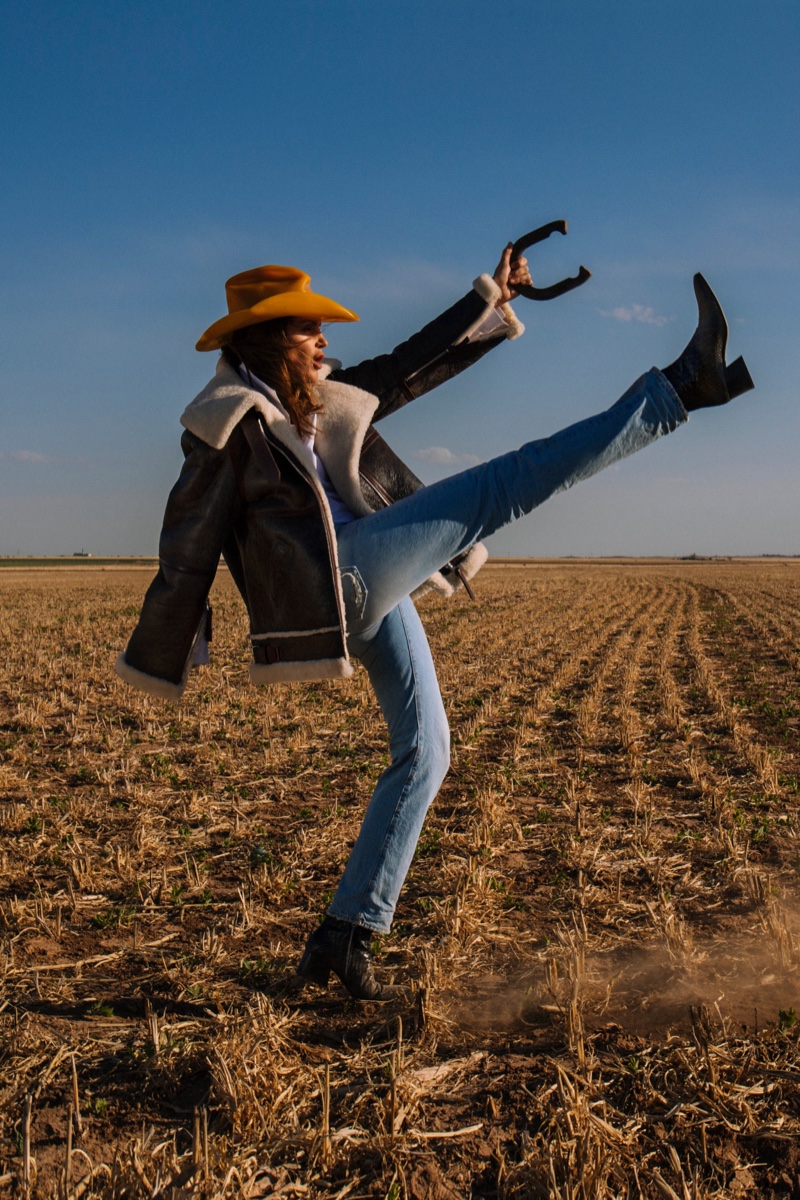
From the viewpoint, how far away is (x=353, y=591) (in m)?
2.80

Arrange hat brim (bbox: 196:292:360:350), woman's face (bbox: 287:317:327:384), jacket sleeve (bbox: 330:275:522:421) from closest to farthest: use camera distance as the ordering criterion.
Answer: hat brim (bbox: 196:292:360:350)
woman's face (bbox: 287:317:327:384)
jacket sleeve (bbox: 330:275:522:421)

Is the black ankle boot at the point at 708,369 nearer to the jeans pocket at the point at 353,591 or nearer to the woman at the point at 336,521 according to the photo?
the woman at the point at 336,521

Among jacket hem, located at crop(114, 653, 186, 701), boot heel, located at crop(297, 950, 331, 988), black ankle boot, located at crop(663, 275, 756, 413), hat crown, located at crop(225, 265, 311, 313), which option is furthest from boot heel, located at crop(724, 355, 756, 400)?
boot heel, located at crop(297, 950, 331, 988)

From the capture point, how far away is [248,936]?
13.3 ft

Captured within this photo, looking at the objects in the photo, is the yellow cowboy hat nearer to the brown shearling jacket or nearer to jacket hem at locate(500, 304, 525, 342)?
the brown shearling jacket

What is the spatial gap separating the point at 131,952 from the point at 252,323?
8.37ft

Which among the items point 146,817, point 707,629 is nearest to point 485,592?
point 707,629

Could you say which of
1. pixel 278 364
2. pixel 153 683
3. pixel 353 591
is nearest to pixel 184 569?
pixel 153 683

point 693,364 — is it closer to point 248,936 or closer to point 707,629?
point 248,936

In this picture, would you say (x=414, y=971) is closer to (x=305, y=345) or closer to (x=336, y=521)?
(x=336, y=521)

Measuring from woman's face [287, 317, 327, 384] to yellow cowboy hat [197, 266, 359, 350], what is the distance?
6 centimetres

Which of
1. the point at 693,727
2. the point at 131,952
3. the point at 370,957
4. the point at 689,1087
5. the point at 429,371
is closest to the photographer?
the point at 689,1087

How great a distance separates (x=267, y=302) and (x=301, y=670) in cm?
114

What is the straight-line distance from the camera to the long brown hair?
295cm
